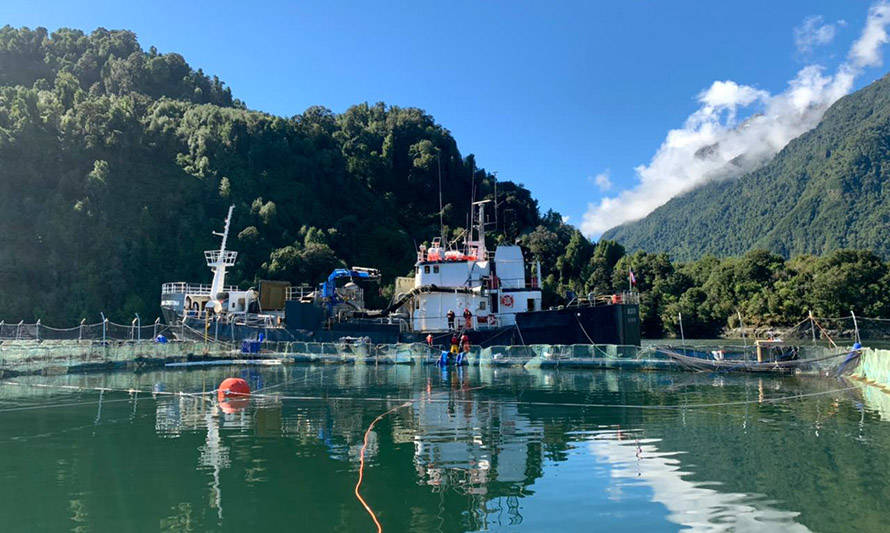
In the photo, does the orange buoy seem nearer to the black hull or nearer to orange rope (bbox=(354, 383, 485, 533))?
orange rope (bbox=(354, 383, 485, 533))

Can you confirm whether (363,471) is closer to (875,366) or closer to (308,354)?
(875,366)

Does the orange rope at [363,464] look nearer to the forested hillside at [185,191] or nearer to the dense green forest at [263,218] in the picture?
the dense green forest at [263,218]

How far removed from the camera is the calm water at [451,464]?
630 cm

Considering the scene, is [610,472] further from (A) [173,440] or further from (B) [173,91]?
(B) [173,91]

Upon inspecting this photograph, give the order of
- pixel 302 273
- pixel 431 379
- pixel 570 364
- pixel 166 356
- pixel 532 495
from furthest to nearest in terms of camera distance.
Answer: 1. pixel 302 273
2. pixel 166 356
3. pixel 570 364
4. pixel 431 379
5. pixel 532 495

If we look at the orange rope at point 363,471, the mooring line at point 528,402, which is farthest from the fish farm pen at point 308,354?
the orange rope at point 363,471

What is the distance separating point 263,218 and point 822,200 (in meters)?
143

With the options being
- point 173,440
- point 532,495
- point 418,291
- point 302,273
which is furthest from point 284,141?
point 532,495

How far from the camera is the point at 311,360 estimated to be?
3098cm

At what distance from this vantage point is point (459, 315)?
1310 inches

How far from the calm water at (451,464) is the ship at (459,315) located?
1369cm

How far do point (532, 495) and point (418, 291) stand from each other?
26.6 metres

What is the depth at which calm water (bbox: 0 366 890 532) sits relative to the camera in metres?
6.30

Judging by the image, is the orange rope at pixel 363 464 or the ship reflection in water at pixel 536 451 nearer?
the orange rope at pixel 363 464
